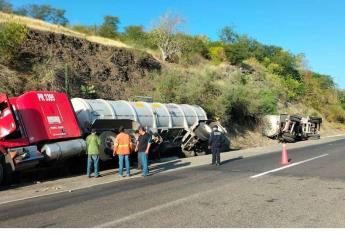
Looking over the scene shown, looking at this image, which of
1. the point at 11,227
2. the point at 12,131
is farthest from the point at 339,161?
the point at 11,227

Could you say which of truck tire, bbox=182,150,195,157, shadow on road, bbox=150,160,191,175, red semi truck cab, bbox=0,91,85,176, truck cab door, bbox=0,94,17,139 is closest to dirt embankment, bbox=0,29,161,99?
truck tire, bbox=182,150,195,157

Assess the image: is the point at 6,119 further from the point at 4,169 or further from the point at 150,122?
the point at 150,122

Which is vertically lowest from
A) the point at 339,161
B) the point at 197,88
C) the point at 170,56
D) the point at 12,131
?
the point at 339,161

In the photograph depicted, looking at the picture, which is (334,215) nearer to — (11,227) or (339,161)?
(11,227)

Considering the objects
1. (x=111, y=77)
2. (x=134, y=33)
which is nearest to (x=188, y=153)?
(x=111, y=77)

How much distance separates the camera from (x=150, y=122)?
70.0ft

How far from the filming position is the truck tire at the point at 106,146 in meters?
17.3

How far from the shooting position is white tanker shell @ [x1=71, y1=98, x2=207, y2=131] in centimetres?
1823

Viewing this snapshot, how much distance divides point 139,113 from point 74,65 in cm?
1193

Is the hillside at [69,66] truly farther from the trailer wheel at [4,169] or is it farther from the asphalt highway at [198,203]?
the asphalt highway at [198,203]

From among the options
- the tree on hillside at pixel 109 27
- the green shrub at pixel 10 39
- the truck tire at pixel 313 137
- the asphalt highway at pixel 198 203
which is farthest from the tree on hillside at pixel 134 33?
the asphalt highway at pixel 198 203

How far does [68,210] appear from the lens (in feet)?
29.5

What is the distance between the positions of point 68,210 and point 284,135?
3209 cm

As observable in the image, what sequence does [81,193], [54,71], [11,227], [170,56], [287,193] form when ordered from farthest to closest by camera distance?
[170,56]
[54,71]
[81,193]
[287,193]
[11,227]
